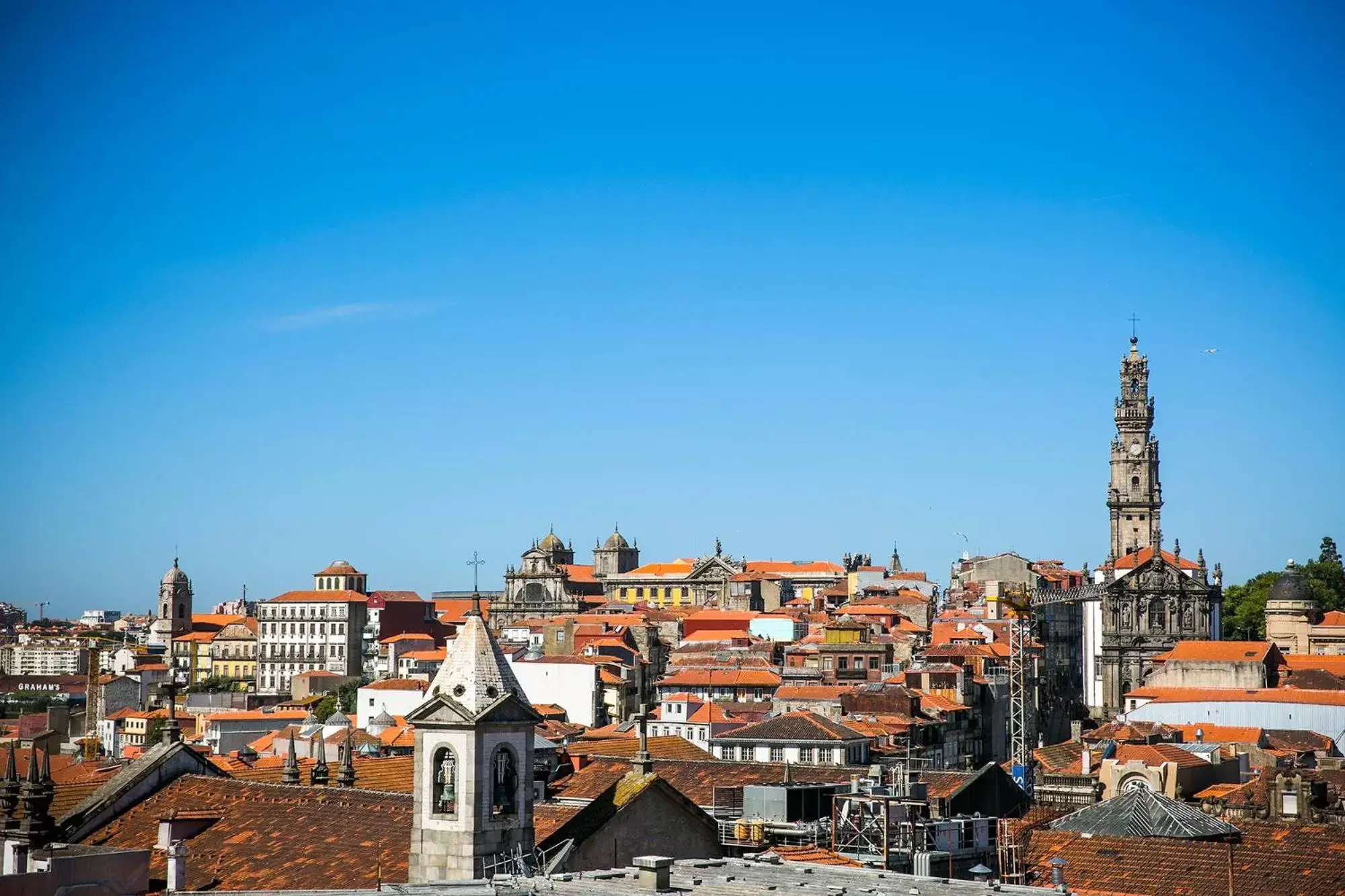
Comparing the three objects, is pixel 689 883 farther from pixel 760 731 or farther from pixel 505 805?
pixel 760 731

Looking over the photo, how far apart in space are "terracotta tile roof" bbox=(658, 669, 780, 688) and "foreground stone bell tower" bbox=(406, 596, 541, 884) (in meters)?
63.5

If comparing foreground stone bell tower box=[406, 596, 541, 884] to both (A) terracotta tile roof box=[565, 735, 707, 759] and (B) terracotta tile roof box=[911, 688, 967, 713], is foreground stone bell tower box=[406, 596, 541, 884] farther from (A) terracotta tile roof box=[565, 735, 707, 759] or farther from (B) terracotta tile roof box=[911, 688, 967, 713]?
(B) terracotta tile roof box=[911, 688, 967, 713]

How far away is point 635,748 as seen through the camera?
51.7m

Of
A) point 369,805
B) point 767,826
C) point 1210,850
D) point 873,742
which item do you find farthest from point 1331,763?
point 369,805

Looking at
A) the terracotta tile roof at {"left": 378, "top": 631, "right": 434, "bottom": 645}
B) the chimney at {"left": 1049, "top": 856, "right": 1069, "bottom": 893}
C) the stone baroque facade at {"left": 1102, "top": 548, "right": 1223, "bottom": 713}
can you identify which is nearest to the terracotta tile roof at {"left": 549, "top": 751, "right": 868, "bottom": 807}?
the chimney at {"left": 1049, "top": 856, "right": 1069, "bottom": 893}

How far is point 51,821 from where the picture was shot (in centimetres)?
Answer: 2481

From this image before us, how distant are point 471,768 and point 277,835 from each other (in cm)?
477

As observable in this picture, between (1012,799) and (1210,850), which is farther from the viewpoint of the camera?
(1012,799)

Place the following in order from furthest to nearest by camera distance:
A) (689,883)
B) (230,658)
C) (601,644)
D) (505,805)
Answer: (230,658), (601,644), (505,805), (689,883)

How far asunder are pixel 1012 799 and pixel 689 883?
14.2 m

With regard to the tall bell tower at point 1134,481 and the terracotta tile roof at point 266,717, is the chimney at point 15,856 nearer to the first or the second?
the terracotta tile roof at point 266,717

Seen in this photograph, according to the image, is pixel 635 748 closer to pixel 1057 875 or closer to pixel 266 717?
pixel 1057 875

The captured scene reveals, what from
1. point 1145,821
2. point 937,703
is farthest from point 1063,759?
point 1145,821

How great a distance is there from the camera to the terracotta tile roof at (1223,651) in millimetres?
84562
